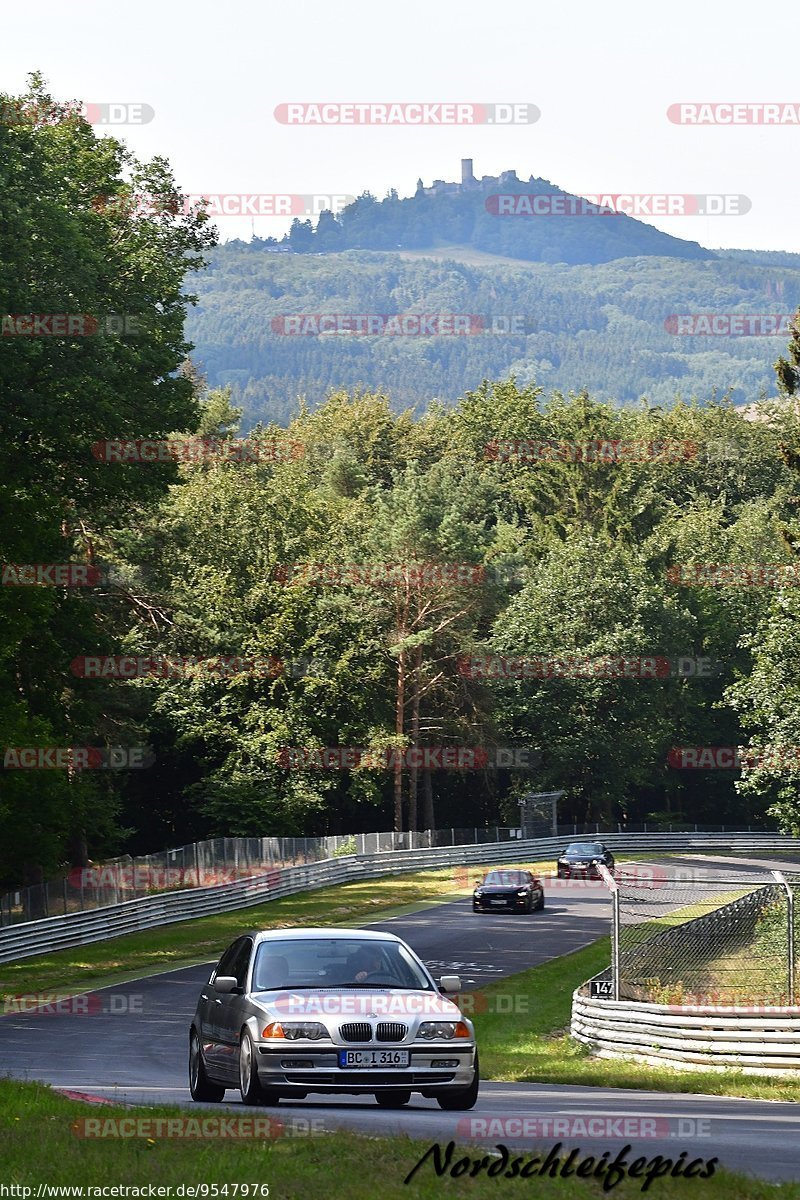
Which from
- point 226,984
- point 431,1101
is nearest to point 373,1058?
point 226,984

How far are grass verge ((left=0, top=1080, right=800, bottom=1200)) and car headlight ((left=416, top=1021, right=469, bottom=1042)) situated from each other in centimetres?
230

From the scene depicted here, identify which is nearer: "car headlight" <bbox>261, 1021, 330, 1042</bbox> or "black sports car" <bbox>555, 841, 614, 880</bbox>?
"car headlight" <bbox>261, 1021, 330, 1042</bbox>

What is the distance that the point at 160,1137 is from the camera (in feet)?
35.5

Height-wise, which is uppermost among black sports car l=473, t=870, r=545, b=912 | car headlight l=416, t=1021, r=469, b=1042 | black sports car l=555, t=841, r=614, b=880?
car headlight l=416, t=1021, r=469, b=1042

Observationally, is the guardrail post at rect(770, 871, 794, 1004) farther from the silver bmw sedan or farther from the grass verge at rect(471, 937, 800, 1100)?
the silver bmw sedan

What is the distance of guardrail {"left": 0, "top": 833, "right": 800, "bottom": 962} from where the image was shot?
1487 inches

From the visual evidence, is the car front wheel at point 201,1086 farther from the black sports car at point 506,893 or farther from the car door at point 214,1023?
the black sports car at point 506,893

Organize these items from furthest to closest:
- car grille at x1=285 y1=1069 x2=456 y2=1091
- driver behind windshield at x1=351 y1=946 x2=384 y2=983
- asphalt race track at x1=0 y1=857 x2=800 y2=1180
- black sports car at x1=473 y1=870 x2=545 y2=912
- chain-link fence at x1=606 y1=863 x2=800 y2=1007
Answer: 1. black sports car at x1=473 y1=870 x2=545 y2=912
2. chain-link fence at x1=606 y1=863 x2=800 y2=1007
3. driver behind windshield at x1=351 y1=946 x2=384 y2=983
4. car grille at x1=285 y1=1069 x2=456 y2=1091
5. asphalt race track at x1=0 y1=857 x2=800 y2=1180

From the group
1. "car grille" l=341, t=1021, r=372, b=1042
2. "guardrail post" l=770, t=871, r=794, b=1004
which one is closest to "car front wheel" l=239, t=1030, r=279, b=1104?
"car grille" l=341, t=1021, r=372, b=1042

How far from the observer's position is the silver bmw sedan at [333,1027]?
42.5 feet

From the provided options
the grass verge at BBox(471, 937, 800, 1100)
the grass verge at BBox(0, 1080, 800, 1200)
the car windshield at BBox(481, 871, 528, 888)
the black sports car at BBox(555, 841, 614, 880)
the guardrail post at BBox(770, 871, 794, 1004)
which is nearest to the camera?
the grass verge at BBox(0, 1080, 800, 1200)

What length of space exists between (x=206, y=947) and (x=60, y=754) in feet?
19.0

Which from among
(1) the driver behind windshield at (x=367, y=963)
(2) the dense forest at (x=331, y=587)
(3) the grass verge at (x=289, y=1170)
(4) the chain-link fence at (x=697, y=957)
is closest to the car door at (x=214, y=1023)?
(1) the driver behind windshield at (x=367, y=963)

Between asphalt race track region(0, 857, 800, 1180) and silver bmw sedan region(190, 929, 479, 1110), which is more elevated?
silver bmw sedan region(190, 929, 479, 1110)
